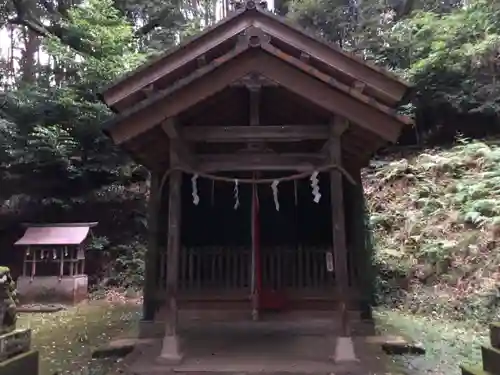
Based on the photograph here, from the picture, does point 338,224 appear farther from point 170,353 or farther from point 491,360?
A: point 170,353

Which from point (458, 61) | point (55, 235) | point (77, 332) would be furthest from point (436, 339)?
point (458, 61)

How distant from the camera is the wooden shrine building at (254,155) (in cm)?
591

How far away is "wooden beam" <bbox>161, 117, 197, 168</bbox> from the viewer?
6.07 meters

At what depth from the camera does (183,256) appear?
746 cm

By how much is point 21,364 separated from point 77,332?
4.01m

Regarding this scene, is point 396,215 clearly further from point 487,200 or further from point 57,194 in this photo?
point 57,194

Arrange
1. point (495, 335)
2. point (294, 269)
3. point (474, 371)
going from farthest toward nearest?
point (294, 269)
point (474, 371)
point (495, 335)

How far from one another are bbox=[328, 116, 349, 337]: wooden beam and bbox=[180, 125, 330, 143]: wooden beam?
219 mm

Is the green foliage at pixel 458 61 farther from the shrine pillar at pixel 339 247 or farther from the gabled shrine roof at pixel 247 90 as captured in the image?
the shrine pillar at pixel 339 247

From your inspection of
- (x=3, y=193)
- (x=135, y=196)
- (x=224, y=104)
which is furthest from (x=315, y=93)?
(x=3, y=193)

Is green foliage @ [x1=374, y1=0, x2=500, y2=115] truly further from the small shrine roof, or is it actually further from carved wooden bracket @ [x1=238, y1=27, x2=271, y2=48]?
the small shrine roof

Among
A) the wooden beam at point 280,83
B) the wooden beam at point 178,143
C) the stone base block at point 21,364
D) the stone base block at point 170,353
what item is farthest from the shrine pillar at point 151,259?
the stone base block at point 21,364

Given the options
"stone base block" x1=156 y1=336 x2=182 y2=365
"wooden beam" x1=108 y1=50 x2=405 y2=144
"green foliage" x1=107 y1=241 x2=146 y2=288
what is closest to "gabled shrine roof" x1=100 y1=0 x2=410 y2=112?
"wooden beam" x1=108 y1=50 x2=405 y2=144

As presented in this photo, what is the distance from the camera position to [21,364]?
14.7 ft
